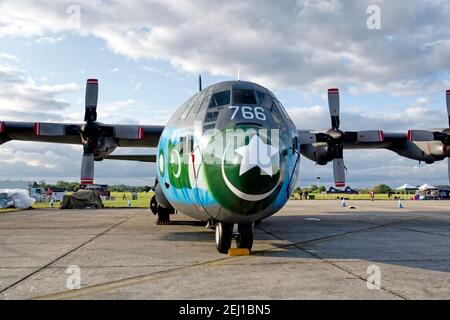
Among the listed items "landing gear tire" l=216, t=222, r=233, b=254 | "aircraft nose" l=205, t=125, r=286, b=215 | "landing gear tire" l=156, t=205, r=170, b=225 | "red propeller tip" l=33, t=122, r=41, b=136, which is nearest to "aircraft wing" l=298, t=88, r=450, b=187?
"landing gear tire" l=156, t=205, r=170, b=225

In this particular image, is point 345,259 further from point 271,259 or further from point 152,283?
point 152,283

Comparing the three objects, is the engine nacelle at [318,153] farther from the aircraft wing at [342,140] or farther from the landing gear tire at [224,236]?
the landing gear tire at [224,236]

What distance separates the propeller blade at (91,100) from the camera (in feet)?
59.6

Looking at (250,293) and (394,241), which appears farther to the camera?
(394,241)

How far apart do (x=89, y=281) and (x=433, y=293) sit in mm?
4808

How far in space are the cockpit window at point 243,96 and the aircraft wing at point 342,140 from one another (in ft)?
33.7

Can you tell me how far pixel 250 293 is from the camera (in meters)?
5.23

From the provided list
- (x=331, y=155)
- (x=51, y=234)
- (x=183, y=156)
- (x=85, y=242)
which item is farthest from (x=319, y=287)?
(x=331, y=155)

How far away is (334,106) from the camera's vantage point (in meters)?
19.4

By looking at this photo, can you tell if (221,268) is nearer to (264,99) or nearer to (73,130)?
(264,99)

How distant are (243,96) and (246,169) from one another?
217cm

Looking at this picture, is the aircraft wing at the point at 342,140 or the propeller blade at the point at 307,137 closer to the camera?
the propeller blade at the point at 307,137

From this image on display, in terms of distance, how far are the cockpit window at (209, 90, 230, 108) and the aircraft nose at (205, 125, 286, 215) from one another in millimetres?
1083

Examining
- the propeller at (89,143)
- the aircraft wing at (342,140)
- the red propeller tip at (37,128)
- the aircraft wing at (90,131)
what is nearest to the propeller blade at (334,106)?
the aircraft wing at (342,140)
